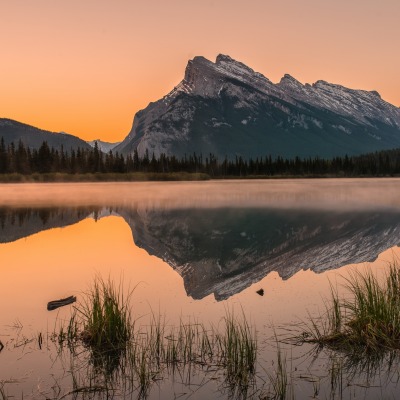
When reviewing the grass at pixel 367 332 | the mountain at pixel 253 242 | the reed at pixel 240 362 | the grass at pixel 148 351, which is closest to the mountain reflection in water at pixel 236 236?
the mountain at pixel 253 242

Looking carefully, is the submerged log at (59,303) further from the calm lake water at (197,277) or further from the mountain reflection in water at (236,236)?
the mountain reflection in water at (236,236)

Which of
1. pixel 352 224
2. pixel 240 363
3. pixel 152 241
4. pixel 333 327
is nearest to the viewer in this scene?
pixel 240 363

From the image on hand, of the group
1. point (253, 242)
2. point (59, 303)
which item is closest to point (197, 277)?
point (59, 303)

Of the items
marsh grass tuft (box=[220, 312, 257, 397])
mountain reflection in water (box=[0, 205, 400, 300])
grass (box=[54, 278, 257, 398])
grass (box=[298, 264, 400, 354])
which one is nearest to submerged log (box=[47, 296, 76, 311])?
grass (box=[54, 278, 257, 398])

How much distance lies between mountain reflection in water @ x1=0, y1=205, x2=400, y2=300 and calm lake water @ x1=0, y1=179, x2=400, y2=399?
9 cm

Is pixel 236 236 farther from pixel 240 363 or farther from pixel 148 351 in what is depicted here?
pixel 240 363

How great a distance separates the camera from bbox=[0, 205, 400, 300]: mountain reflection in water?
68.0ft

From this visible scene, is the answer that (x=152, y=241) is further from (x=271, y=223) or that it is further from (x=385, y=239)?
(x=385, y=239)

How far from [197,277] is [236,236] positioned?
12458 millimetres

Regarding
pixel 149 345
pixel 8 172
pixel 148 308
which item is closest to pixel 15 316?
pixel 148 308

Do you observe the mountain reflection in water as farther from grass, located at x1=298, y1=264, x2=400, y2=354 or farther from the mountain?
grass, located at x1=298, y1=264, x2=400, y2=354

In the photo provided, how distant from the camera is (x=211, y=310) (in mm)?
14102

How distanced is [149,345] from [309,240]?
786 inches

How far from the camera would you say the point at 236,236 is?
104 feet
